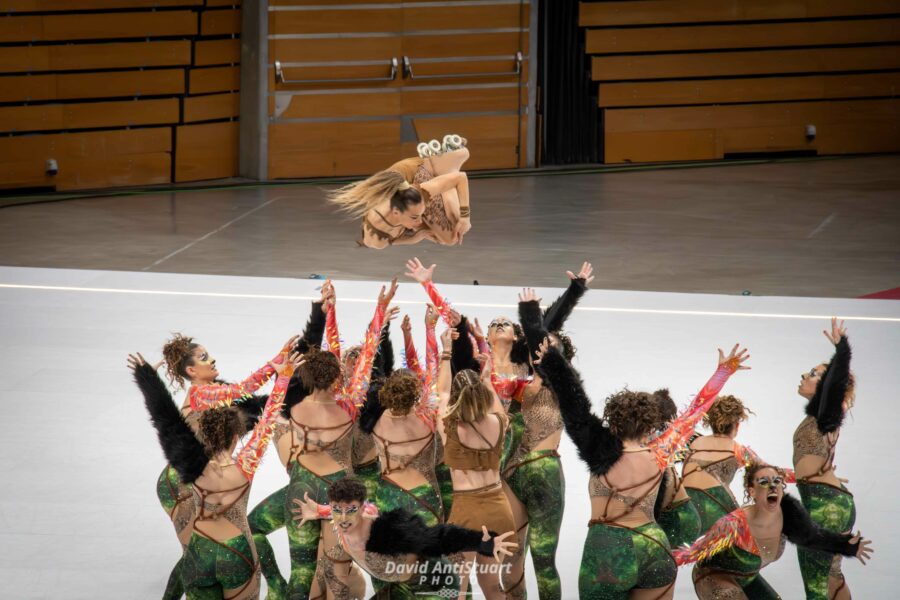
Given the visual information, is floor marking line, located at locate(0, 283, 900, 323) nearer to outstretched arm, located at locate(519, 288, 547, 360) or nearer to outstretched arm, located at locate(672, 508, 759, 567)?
outstretched arm, located at locate(519, 288, 547, 360)

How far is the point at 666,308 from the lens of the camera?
11.1 m

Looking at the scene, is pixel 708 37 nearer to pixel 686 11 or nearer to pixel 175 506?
pixel 686 11

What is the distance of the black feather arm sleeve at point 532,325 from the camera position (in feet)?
19.4

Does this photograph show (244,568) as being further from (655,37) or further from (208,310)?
(655,37)

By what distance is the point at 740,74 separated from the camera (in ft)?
63.1

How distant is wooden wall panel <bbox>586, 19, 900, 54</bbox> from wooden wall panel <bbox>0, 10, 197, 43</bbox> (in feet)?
19.7

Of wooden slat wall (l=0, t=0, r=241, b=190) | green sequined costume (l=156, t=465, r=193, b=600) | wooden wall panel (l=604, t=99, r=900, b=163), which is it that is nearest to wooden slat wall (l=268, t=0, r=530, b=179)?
wooden slat wall (l=0, t=0, r=241, b=190)

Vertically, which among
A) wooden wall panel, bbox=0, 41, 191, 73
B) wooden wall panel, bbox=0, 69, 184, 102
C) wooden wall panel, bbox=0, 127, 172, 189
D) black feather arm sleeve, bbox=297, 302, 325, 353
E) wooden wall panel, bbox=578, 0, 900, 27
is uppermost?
wooden wall panel, bbox=578, 0, 900, 27

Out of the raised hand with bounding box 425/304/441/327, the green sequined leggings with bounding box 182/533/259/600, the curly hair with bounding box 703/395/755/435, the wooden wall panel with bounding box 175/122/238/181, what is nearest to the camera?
the green sequined leggings with bounding box 182/533/259/600

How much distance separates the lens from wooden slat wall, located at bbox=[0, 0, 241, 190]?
16.1m

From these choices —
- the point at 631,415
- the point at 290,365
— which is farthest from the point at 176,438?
the point at 631,415

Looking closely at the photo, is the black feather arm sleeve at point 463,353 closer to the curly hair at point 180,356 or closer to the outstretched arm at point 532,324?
the outstretched arm at point 532,324

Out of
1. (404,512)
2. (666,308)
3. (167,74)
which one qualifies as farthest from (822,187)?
(404,512)

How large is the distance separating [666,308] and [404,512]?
6.53 m
